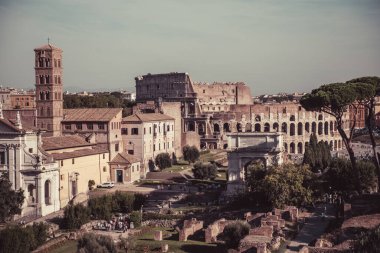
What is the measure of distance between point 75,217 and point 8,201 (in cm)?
435

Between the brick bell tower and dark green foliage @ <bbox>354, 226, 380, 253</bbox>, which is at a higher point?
the brick bell tower

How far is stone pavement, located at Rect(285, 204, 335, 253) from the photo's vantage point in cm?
2642

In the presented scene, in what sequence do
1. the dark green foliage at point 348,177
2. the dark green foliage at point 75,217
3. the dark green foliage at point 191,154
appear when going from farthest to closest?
1. the dark green foliage at point 191,154
2. the dark green foliage at point 348,177
3. the dark green foliage at point 75,217

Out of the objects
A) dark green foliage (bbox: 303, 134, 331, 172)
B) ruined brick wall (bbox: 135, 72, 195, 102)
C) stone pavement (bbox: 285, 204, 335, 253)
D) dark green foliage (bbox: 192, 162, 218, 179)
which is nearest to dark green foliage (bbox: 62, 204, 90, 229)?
stone pavement (bbox: 285, 204, 335, 253)

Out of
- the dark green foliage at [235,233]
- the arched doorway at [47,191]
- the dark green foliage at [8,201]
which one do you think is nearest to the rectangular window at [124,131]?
the arched doorway at [47,191]

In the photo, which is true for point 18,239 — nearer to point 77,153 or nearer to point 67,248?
point 67,248

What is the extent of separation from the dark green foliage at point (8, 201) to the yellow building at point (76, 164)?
482 cm

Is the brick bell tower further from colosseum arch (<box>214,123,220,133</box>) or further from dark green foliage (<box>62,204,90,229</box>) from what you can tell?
colosseum arch (<box>214,123,220,133</box>)

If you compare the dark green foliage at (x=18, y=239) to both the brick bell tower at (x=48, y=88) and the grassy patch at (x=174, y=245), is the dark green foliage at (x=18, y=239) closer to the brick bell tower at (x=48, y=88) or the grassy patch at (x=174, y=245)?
the grassy patch at (x=174, y=245)

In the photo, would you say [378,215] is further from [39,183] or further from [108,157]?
[108,157]

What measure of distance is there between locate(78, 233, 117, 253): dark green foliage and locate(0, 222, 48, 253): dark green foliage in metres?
4.40

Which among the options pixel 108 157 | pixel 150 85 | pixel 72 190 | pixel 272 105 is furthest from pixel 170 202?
pixel 150 85

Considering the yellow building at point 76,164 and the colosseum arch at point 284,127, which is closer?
the yellow building at point 76,164

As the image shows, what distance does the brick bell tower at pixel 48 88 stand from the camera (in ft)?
163
